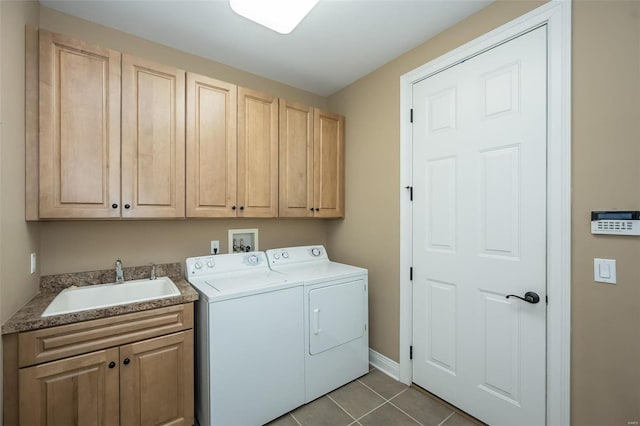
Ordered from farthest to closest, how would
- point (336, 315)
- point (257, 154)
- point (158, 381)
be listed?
point (257, 154) → point (336, 315) → point (158, 381)

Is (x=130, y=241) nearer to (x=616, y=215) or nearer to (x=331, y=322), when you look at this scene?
(x=331, y=322)

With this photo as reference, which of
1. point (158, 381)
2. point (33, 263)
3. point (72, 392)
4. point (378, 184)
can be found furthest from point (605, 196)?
point (33, 263)

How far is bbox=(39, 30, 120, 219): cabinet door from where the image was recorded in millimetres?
1502

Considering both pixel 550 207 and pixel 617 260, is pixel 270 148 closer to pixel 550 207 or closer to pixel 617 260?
pixel 550 207

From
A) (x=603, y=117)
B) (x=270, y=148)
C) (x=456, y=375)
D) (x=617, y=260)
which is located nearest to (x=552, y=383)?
(x=456, y=375)

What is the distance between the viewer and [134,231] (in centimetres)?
202

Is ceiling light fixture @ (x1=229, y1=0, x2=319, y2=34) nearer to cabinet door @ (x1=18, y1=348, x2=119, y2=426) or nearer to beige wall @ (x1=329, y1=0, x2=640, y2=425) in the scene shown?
beige wall @ (x1=329, y1=0, x2=640, y2=425)

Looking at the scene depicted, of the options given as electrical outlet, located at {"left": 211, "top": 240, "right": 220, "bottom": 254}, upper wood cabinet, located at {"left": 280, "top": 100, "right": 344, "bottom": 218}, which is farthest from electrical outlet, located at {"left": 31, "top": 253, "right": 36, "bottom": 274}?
upper wood cabinet, located at {"left": 280, "top": 100, "right": 344, "bottom": 218}

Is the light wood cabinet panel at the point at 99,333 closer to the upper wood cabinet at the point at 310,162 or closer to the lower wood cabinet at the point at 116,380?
the lower wood cabinet at the point at 116,380

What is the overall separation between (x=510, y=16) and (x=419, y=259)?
1645 millimetres

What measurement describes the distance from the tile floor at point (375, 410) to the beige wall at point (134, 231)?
1.37 m

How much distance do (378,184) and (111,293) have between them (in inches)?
85.7

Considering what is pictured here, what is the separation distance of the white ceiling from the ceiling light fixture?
15.0 inches

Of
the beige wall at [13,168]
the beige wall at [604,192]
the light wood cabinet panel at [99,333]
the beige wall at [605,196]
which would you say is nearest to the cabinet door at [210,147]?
the light wood cabinet panel at [99,333]
